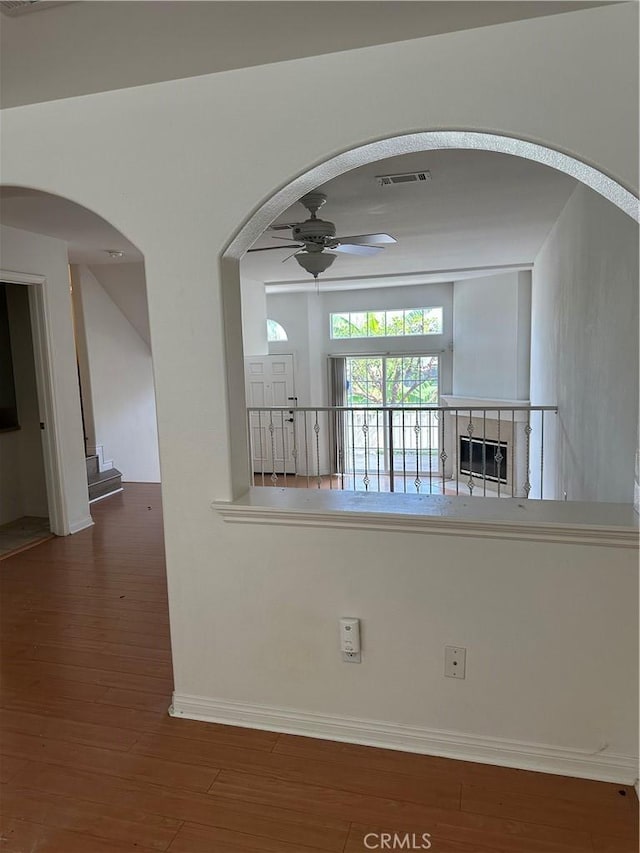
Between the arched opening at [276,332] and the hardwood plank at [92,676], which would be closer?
the hardwood plank at [92,676]

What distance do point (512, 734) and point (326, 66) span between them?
7.84ft

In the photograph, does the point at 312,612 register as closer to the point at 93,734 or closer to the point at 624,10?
the point at 93,734

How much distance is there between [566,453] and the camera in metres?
3.84

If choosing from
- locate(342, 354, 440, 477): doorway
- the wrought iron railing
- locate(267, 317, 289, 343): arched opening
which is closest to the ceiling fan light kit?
the wrought iron railing

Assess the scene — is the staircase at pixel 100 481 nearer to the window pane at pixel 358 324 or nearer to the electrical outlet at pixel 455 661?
the electrical outlet at pixel 455 661

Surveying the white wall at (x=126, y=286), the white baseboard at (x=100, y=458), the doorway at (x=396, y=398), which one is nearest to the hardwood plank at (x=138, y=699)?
the white baseboard at (x=100, y=458)

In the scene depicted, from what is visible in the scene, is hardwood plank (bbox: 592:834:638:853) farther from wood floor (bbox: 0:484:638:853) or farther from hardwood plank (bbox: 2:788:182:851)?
hardwood plank (bbox: 2:788:182:851)

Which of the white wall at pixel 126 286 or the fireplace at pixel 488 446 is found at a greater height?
the white wall at pixel 126 286

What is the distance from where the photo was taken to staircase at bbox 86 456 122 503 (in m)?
5.59

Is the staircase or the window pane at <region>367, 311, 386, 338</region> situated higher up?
the window pane at <region>367, 311, 386, 338</region>

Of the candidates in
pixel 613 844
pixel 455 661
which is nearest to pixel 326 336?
pixel 455 661

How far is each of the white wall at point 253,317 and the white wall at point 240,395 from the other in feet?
14.4

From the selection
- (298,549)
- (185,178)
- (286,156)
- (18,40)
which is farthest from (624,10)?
(298,549)

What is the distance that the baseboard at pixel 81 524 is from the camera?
4.57 meters
